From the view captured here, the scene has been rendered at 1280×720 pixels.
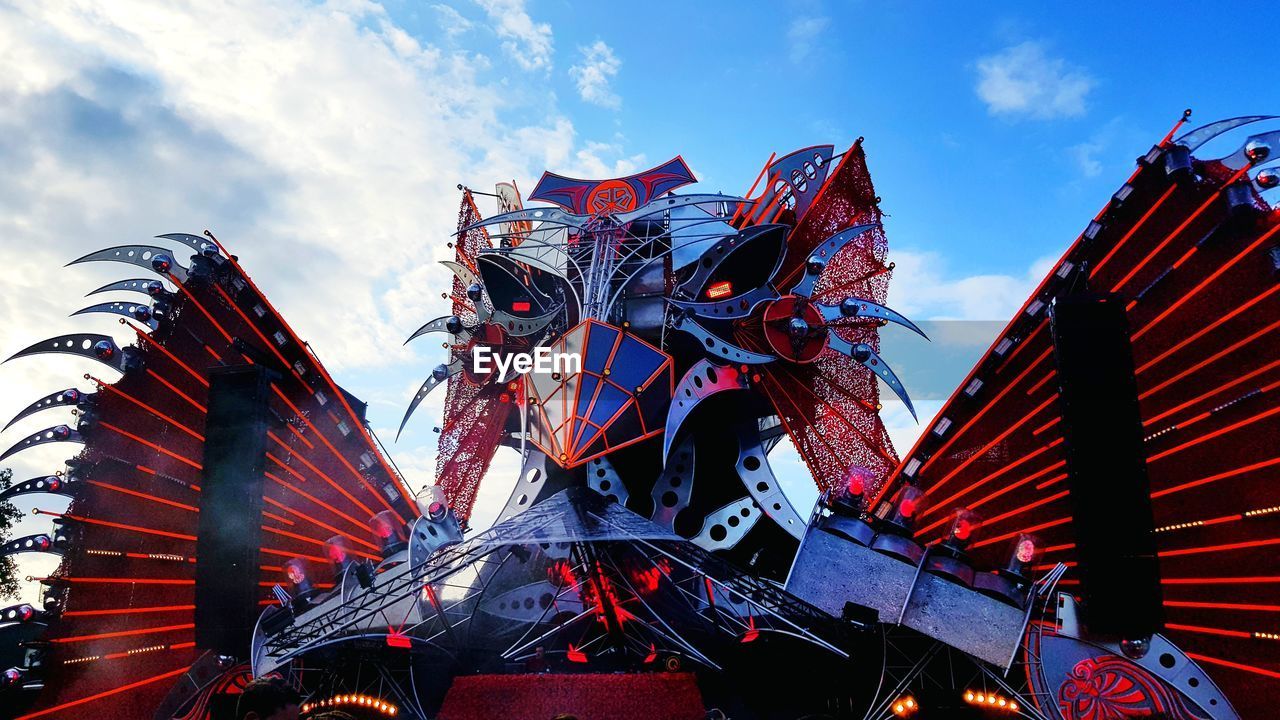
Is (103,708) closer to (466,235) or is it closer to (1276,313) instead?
(466,235)

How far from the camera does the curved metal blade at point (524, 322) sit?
18656mm

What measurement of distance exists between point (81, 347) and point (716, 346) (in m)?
14.8

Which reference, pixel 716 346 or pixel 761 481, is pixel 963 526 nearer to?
pixel 761 481

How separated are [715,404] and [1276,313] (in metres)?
10.2

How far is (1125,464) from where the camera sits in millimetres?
10570

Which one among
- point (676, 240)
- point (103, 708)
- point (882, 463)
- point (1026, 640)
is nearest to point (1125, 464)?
point (1026, 640)

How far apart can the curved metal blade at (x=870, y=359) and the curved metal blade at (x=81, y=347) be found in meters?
16.7

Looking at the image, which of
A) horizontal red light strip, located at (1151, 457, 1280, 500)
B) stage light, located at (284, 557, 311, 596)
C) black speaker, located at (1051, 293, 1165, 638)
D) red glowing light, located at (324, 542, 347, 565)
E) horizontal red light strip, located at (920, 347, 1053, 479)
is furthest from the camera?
red glowing light, located at (324, 542, 347, 565)

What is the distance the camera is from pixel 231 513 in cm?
1270

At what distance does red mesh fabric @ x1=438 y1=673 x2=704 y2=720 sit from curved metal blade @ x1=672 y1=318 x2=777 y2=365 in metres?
6.75

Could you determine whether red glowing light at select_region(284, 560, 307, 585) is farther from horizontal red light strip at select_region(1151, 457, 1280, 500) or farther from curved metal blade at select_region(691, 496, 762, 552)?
horizontal red light strip at select_region(1151, 457, 1280, 500)

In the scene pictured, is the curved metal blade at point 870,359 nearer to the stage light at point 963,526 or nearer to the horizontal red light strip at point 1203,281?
the stage light at point 963,526

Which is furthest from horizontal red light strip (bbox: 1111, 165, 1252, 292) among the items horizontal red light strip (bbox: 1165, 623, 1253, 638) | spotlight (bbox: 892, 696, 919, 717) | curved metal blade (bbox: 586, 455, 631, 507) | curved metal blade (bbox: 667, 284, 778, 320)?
curved metal blade (bbox: 586, 455, 631, 507)

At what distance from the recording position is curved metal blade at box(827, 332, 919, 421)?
18.3 m
